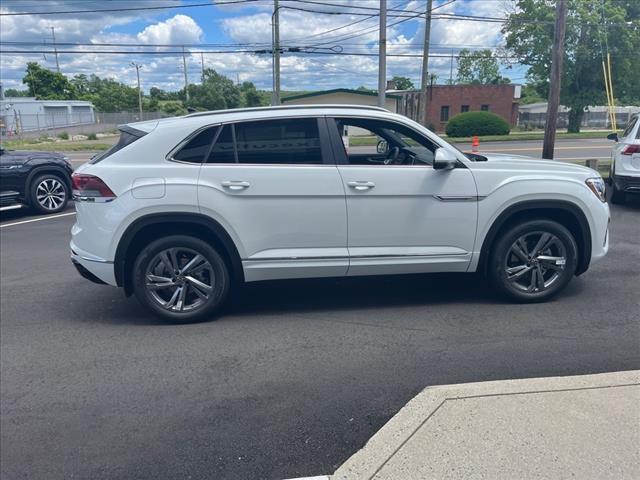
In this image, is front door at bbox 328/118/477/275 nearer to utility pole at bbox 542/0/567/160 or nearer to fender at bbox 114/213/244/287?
fender at bbox 114/213/244/287

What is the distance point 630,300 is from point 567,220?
1.02 meters

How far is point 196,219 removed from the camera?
458 cm

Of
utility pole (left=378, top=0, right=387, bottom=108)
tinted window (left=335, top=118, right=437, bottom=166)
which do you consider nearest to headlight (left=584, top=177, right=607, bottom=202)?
tinted window (left=335, top=118, right=437, bottom=166)

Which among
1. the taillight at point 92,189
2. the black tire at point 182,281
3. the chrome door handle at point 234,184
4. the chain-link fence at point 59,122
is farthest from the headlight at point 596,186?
the chain-link fence at point 59,122

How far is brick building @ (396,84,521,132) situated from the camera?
5300cm

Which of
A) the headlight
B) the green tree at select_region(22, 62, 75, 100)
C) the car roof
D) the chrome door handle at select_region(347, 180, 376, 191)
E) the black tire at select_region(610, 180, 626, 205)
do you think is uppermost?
the green tree at select_region(22, 62, 75, 100)

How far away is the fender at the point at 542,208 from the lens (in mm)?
4891

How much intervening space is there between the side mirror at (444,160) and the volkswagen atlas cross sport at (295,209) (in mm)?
12

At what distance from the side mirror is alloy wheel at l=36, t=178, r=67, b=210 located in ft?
28.9

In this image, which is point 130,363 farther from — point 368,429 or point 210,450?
point 368,429

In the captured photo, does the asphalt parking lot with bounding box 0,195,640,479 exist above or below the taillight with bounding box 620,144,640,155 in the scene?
below

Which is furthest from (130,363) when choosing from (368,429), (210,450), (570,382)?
(570,382)

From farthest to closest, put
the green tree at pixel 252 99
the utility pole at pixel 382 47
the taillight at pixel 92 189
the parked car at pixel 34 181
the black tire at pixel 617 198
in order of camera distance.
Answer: the green tree at pixel 252 99 → the utility pole at pixel 382 47 → the black tire at pixel 617 198 → the parked car at pixel 34 181 → the taillight at pixel 92 189

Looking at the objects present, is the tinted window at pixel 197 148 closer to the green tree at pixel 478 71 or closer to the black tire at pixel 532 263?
the black tire at pixel 532 263
